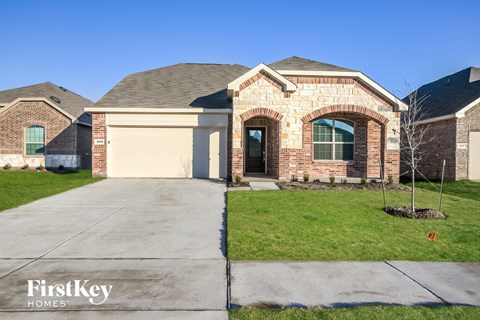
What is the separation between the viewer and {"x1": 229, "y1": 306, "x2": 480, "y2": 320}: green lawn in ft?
10.6

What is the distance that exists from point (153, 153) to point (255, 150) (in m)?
5.27

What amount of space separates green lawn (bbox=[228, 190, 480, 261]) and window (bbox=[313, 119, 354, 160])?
5745 millimetres

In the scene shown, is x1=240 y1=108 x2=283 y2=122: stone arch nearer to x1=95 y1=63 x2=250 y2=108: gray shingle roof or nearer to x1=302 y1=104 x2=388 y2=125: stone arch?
x1=302 y1=104 x2=388 y2=125: stone arch

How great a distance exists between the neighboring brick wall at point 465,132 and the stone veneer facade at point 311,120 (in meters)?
4.15

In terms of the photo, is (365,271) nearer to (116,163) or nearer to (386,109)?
(386,109)

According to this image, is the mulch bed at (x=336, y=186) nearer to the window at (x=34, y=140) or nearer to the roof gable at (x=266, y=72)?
the roof gable at (x=266, y=72)

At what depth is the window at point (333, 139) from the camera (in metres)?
15.6

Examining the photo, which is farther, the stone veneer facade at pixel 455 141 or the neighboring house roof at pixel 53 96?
the neighboring house roof at pixel 53 96

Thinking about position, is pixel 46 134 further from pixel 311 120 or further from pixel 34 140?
pixel 311 120

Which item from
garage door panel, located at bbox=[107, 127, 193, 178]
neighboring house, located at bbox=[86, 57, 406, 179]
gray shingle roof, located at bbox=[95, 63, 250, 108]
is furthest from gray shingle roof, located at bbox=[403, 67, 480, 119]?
garage door panel, located at bbox=[107, 127, 193, 178]

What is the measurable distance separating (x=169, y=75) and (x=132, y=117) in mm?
5272

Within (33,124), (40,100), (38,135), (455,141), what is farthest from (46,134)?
(455,141)

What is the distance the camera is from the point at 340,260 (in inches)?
196

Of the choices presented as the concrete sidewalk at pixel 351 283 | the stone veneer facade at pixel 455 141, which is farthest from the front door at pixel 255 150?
the concrete sidewalk at pixel 351 283
